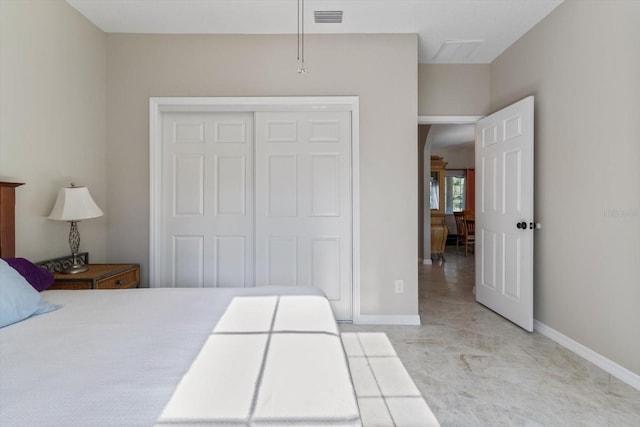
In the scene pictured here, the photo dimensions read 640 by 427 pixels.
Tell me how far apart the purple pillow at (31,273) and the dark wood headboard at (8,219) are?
226 millimetres

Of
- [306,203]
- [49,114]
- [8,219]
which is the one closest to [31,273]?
[8,219]

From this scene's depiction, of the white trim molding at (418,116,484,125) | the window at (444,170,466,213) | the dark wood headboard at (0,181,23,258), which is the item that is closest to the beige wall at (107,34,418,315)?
the white trim molding at (418,116,484,125)

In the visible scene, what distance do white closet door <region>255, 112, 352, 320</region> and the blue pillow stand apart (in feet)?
5.98

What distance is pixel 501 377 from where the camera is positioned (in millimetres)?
2193

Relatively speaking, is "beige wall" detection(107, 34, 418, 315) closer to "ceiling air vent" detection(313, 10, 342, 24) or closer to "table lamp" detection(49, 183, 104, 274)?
"ceiling air vent" detection(313, 10, 342, 24)

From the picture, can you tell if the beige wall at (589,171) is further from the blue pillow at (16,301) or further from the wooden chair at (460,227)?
the wooden chair at (460,227)

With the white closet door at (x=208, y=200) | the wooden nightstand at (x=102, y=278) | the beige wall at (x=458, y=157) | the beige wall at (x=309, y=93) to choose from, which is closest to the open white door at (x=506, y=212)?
the beige wall at (x=309, y=93)

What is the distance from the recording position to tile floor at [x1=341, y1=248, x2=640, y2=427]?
1794mm

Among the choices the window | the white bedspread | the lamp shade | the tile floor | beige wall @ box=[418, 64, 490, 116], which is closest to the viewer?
the white bedspread

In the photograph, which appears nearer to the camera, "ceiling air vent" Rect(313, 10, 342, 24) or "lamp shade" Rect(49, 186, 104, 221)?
"lamp shade" Rect(49, 186, 104, 221)

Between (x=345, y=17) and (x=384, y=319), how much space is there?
9.13 ft

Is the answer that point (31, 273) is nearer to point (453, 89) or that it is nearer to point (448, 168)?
point (453, 89)

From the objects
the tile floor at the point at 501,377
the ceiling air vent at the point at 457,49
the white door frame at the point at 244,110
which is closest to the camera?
the tile floor at the point at 501,377

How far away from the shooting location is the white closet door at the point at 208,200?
3258mm
